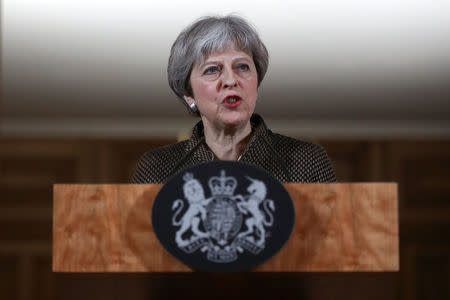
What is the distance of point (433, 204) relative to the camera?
4969 mm

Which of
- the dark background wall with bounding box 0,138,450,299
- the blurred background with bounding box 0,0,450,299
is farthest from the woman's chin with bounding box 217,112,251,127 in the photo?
the dark background wall with bounding box 0,138,450,299

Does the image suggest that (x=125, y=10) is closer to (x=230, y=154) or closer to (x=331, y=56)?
(x=331, y=56)

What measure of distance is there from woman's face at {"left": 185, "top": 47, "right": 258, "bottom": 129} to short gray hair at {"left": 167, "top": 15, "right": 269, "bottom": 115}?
0.04 ft

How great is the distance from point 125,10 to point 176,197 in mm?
2462

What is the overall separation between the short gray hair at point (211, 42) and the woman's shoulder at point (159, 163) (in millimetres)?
110

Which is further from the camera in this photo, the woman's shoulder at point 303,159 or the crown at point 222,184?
the woman's shoulder at point 303,159

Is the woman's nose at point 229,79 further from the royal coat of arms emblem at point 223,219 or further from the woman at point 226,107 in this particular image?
the royal coat of arms emblem at point 223,219

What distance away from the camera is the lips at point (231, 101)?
0.81m

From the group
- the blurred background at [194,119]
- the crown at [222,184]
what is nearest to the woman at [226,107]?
the crown at [222,184]

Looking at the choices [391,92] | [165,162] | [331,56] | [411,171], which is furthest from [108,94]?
[165,162]

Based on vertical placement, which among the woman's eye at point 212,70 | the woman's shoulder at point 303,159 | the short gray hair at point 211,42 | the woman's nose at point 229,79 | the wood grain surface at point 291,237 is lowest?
the wood grain surface at point 291,237

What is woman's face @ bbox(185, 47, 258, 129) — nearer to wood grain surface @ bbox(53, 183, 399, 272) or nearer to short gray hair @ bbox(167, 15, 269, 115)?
short gray hair @ bbox(167, 15, 269, 115)

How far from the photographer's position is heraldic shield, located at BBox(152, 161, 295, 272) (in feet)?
1.72

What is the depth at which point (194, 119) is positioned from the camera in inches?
178
